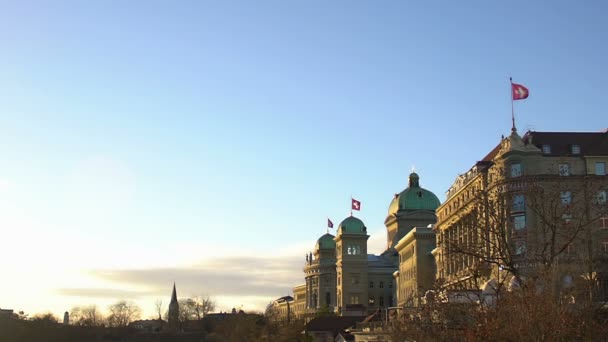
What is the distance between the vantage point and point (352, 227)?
582 feet

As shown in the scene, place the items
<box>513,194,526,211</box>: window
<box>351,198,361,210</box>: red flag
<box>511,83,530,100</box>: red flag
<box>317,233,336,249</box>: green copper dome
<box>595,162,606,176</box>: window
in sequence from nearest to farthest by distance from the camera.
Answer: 1. <box>511,83,530,100</box>: red flag
2. <box>513,194,526,211</box>: window
3. <box>595,162,606,176</box>: window
4. <box>351,198,361,210</box>: red flag
5. <box>317,233,336,249</box>: green copper dome

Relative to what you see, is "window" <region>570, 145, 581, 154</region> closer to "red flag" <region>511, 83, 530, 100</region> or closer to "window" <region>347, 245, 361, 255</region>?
"red flag" <region>511, 83, 530, 100</region>

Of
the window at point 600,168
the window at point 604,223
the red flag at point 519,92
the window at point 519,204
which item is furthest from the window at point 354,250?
the red flag at point 519,92

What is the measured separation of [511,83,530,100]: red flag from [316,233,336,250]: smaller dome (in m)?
116

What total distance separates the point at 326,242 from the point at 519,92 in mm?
117933

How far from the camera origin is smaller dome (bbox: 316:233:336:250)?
192875 mm

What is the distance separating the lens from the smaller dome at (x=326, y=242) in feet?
633

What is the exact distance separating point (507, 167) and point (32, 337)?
98.5m

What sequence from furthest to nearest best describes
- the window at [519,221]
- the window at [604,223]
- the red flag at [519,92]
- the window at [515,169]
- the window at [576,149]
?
the window at [576,149]
the window at [519,221]
the window at [515,169]
the window at [604,223]
the red flag at [519,92]

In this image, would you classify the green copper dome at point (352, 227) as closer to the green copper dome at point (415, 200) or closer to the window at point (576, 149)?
the green copper dome at point (415, 200)

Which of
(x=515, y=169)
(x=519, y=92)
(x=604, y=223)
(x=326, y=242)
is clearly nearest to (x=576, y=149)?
(x=515, y=169)

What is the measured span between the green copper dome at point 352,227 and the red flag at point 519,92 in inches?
3916

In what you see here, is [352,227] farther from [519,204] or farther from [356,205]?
[519,204]

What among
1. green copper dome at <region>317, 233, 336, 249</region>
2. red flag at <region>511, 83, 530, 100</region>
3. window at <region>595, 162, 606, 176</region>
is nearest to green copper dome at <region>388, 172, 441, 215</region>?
green copper dome at <region>317, 233, 336, 249</region>
